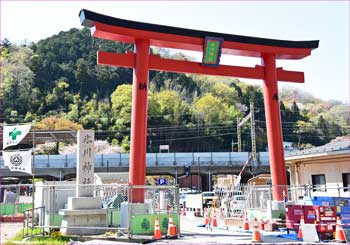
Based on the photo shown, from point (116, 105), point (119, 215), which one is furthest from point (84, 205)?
point (116, 105)

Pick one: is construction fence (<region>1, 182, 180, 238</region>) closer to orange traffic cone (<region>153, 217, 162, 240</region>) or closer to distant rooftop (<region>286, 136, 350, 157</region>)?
orange traffic cone (<region>153, 217, 162, 240</region>)

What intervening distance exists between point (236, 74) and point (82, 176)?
28.9 ft

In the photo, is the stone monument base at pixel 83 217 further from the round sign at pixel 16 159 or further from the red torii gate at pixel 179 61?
the round sign at pixel 16 159

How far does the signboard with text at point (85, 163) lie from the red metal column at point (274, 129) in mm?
8439

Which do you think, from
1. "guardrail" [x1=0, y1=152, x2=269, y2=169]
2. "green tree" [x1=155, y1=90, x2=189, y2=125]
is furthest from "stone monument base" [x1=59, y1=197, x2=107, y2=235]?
"green tree" [x1=155, y1=90, x2=189, y2=125]

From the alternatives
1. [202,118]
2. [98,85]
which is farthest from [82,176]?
[98,85]

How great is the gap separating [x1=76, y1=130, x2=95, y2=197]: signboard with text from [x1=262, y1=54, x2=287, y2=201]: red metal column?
27.7 ft


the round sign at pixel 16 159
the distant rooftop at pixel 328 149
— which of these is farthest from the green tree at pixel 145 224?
the distant rooftop at pixel 328 149

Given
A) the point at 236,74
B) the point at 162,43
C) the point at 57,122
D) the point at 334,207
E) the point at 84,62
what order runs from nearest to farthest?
1. the point at 334,207
2. the point at 162,43
3. the point at 236,74
4. the point at 57,122
5. the point at 84,62

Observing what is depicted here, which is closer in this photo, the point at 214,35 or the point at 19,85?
the point at 214,35

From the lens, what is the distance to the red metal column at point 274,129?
18.0 meters

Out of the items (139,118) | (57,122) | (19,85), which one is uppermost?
(19,85)

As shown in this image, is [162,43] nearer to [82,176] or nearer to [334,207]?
[82,176]

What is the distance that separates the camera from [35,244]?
1150 centimetres
